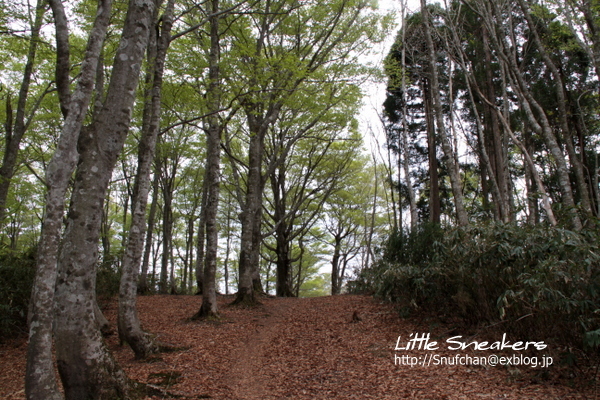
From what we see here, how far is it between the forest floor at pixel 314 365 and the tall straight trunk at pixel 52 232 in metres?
1.46

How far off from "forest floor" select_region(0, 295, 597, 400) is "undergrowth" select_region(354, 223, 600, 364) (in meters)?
0.33

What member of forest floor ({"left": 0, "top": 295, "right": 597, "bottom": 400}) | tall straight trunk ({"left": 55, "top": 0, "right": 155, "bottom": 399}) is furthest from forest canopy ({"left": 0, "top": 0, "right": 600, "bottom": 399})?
forest floor ({"left": 0, "top": 295, "right": 597, "bottom": 400})

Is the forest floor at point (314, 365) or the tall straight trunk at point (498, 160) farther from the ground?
the tall straight trunk at point (498, 160)

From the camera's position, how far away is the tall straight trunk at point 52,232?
9.22 ft

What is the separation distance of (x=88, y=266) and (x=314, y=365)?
3.31 meters

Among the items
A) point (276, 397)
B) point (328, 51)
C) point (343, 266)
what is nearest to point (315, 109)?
point (328, 51)

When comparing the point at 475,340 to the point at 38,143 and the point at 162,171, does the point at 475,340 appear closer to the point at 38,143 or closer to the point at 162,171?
the point at 162,171

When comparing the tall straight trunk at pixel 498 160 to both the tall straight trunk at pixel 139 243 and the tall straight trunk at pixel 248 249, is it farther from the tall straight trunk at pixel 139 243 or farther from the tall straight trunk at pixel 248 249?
the tall straight trunk at pixel 139 243

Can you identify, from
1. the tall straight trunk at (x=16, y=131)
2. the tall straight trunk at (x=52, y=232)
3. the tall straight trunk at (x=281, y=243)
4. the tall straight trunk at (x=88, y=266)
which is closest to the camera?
the tall straight trunk at (x=52, y=232)

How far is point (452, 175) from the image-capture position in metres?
8.65

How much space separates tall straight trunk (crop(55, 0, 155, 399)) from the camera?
307cm

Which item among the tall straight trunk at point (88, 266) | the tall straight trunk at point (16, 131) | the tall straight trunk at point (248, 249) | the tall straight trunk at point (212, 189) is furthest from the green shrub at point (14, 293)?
the tall straight trunk at point (88, 266)

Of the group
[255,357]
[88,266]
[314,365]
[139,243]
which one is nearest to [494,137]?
[314,365]

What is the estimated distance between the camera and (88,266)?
127 inches
